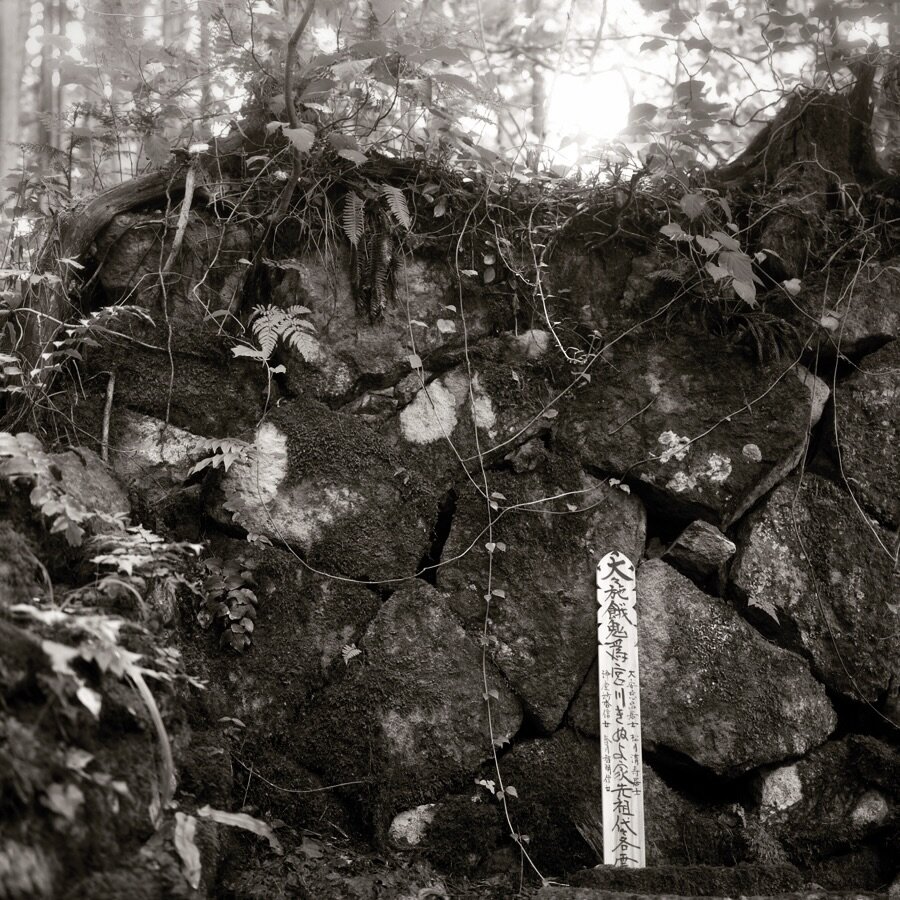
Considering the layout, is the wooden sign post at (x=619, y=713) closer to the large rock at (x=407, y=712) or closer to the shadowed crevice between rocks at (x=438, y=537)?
the large rock at (x=407, y=712)

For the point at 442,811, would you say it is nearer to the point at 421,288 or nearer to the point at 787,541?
the point at 787,541

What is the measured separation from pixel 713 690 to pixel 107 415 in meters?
3.22

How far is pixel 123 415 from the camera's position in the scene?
3.58 m

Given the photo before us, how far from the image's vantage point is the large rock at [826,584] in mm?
3648

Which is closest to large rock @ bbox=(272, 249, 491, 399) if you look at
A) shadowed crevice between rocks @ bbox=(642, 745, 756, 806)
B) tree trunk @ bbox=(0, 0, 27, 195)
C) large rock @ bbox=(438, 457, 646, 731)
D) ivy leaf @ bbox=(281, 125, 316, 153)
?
ivy leaf @ bbox=(281, 125, 316, 153)

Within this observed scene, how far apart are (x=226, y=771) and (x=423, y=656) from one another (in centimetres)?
102

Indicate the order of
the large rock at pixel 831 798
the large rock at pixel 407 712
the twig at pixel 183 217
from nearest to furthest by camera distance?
the large rock at pixel 407 712, the large rock at pixel 831 798, the twig at pixel 183 217

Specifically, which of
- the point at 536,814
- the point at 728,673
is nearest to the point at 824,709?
the point at 728,673

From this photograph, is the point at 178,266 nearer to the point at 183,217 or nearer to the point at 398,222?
the point at 183,217

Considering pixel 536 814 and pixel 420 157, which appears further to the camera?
pixel 420 157

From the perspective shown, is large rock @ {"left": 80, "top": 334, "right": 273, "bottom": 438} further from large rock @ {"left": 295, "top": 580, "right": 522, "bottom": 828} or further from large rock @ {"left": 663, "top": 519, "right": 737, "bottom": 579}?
large rock @ {"left": 663, "top": 519, "right": 737, "bottom": 579}

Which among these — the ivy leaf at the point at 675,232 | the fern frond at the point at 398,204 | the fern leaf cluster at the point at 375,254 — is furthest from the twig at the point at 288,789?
the ivy leaf at the point at 675,232

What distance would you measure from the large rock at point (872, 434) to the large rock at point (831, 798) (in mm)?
1221

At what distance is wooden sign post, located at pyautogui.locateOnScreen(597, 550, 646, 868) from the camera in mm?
3240
